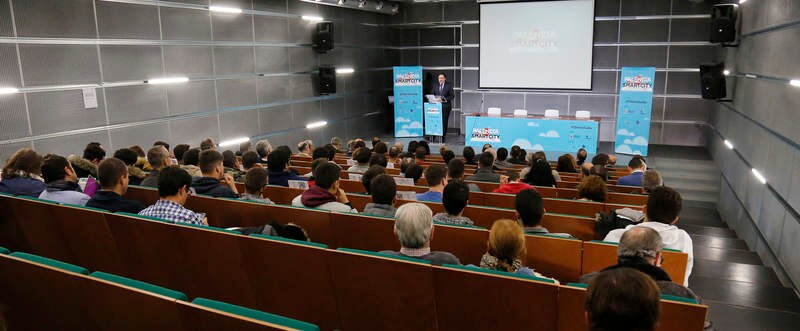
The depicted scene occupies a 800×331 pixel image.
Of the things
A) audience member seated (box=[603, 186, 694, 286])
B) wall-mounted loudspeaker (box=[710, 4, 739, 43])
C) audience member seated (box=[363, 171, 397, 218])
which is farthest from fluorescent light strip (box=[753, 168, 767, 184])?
audience member seated (box=[363, 171, 397, 218])

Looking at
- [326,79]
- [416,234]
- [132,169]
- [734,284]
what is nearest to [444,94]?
[326,79]

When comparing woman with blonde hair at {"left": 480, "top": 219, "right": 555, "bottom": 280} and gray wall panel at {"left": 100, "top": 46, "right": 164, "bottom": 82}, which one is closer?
woman with blonde hair at {"left": 480, "top": 219, "right": 555, "bottom": 280}

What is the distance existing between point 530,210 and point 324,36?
8640 millimetres

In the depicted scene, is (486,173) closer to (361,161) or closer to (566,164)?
(361,161)

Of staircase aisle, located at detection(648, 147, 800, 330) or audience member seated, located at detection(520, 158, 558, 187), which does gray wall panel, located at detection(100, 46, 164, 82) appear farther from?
staircase aisle, located at detection(648, 147, 800, 330)

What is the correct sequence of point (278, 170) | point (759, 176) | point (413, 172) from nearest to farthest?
point (278, 170), point (413, 172), point (759, 176)

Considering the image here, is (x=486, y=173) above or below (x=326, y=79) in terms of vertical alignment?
below

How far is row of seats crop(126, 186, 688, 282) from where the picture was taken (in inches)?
114

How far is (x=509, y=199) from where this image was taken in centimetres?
458

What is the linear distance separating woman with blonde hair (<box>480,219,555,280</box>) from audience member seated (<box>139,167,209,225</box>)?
6.39 ft

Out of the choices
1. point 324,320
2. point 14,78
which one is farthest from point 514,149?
point 14,78

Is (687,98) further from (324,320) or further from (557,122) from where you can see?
(324,320)

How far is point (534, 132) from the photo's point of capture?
11.5 metres

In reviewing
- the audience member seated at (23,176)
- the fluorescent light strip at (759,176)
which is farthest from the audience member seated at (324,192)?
the fluorescent light strip at (759,176)
